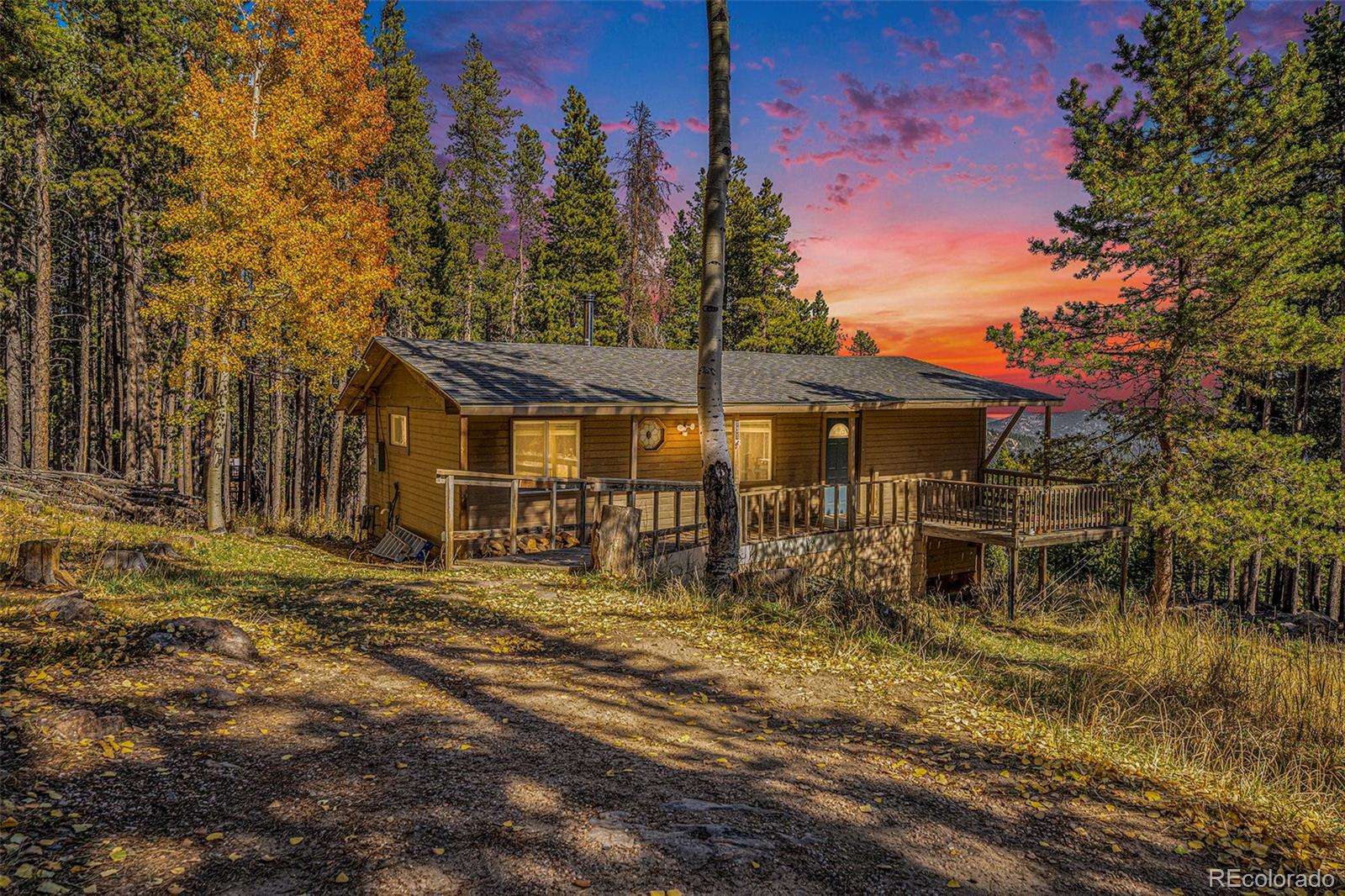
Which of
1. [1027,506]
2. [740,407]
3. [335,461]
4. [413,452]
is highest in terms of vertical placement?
[740,407]

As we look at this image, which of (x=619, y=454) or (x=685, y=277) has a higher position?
(x=685, y=277)

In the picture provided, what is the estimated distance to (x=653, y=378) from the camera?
1584cm

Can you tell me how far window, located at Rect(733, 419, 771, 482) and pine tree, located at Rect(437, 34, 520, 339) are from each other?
19977mm

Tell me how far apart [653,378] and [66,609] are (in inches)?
443

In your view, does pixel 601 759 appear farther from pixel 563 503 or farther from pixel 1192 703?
pixel 563 503

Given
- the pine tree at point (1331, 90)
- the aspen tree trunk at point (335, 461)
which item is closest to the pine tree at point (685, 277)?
the aspen tree trunk at point (335, 461)

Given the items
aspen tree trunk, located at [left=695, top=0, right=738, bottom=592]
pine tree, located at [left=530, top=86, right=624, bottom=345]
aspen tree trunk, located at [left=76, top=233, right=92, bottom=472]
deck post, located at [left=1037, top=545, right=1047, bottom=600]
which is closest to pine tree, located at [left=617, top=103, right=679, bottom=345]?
pine tree, located at [left=530, top=86, right=624, bottom=345]

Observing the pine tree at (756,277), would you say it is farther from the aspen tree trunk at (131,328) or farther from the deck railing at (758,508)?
the aspen tree trunk at (131,328)

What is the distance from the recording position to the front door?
58.0 feet

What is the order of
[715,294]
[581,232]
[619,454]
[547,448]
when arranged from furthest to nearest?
[581,232], [619,454], [547,448], [715,294]

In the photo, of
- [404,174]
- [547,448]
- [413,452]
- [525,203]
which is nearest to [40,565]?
[547,448]

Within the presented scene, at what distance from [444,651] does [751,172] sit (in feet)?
106

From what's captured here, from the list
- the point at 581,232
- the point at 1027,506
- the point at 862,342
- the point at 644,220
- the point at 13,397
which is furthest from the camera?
the point at 862,342

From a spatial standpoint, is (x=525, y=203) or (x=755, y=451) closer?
(x=755, y=451)
